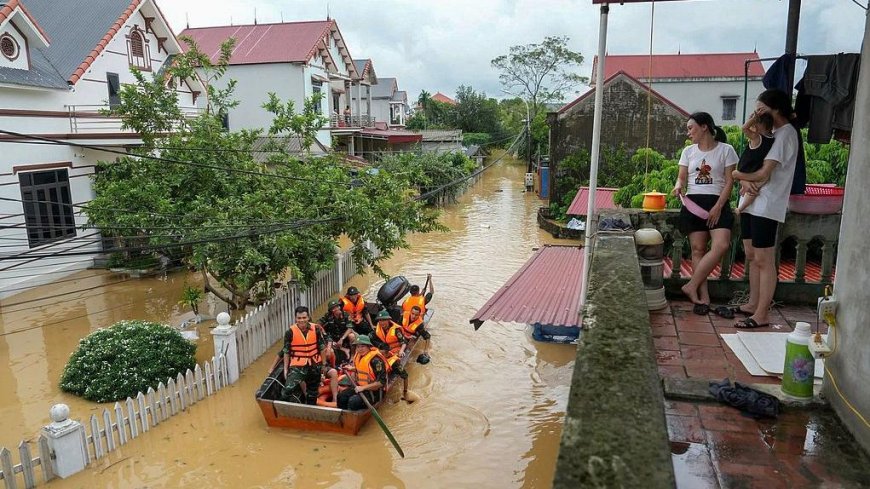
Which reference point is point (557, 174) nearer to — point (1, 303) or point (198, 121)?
point (198, 121)

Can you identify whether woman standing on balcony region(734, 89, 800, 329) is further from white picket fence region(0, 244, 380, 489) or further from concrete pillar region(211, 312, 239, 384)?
concrete pillar region(211, 312, 239, 384)

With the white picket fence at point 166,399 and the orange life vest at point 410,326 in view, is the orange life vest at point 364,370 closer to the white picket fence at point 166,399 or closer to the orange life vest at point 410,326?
the orange life vest at point 410,326

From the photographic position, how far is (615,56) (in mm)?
39156

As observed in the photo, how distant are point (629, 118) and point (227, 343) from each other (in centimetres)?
1894

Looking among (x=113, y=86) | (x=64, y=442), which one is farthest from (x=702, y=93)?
(x=64, y=442)

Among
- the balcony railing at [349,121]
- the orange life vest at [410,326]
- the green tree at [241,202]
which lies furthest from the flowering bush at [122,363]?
the balcony railing at [349,121]

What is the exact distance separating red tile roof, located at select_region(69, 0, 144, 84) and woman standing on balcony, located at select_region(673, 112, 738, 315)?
52.3 ft

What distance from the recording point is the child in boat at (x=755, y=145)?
483 centimetres

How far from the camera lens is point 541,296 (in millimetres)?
8547

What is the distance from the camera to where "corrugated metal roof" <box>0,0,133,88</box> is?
50.9 feet

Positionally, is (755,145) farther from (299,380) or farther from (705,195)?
(299,380)

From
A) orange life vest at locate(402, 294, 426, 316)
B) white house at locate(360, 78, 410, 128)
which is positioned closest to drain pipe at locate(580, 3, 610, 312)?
orange life vest at locate(402, 294, 426, 316)

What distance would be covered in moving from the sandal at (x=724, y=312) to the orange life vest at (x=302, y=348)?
541cm

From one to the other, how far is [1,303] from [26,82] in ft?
17.1
